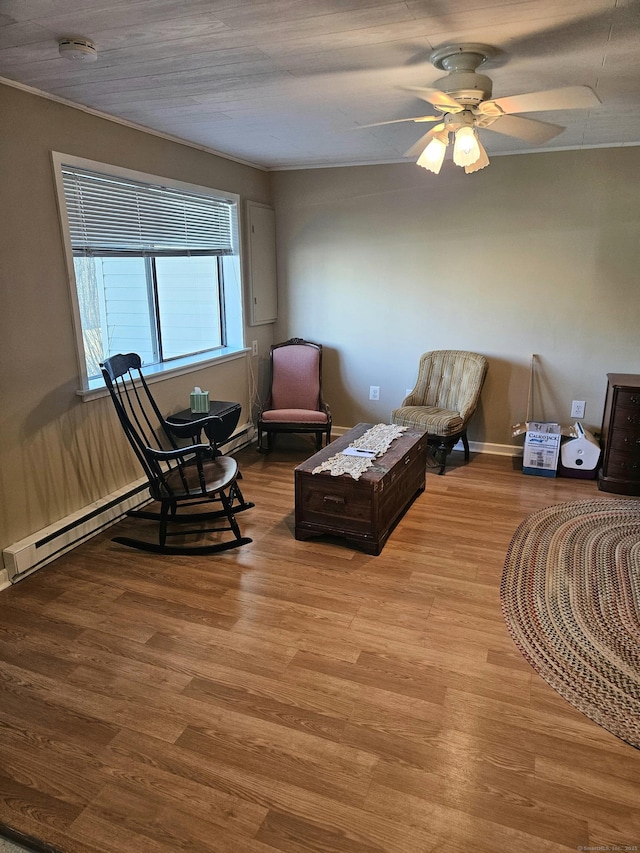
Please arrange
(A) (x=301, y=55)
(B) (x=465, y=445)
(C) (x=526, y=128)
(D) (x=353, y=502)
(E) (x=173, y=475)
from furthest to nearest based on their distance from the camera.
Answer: (B) (x=465, y=445) → (E) (x=173, y=475) → (D) (x=353, y=502) → (C) (x=526, y=128) → (A) (x=301, y=55)

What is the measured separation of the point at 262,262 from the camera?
4.95m

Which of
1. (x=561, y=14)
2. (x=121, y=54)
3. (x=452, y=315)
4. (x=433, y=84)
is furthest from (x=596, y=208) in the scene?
(x=121, y=54)

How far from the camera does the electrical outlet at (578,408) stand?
4465mm

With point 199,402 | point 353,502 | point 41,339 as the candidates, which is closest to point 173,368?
point 199,402

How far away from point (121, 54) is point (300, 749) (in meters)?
2.60

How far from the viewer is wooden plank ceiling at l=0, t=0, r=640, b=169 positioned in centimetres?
181

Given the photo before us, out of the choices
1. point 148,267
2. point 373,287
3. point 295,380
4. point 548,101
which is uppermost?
point 548,101

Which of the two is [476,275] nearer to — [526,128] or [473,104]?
[526,128]

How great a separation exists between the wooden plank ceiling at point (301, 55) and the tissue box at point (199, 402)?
1660 millimetres

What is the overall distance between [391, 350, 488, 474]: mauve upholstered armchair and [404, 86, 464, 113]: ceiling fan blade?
2.18 metres

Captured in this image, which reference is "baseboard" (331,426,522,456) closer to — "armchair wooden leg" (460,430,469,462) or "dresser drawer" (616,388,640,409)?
"armchair wooden leg" (460,430,469,462)

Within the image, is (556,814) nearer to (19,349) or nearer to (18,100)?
(19,349)

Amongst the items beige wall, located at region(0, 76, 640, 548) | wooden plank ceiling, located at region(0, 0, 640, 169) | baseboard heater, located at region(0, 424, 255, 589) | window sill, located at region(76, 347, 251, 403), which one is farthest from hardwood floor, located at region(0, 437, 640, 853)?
wooden plank ceiling, located at region(0, 0, 640, 169)

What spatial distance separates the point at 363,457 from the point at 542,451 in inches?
64.7
